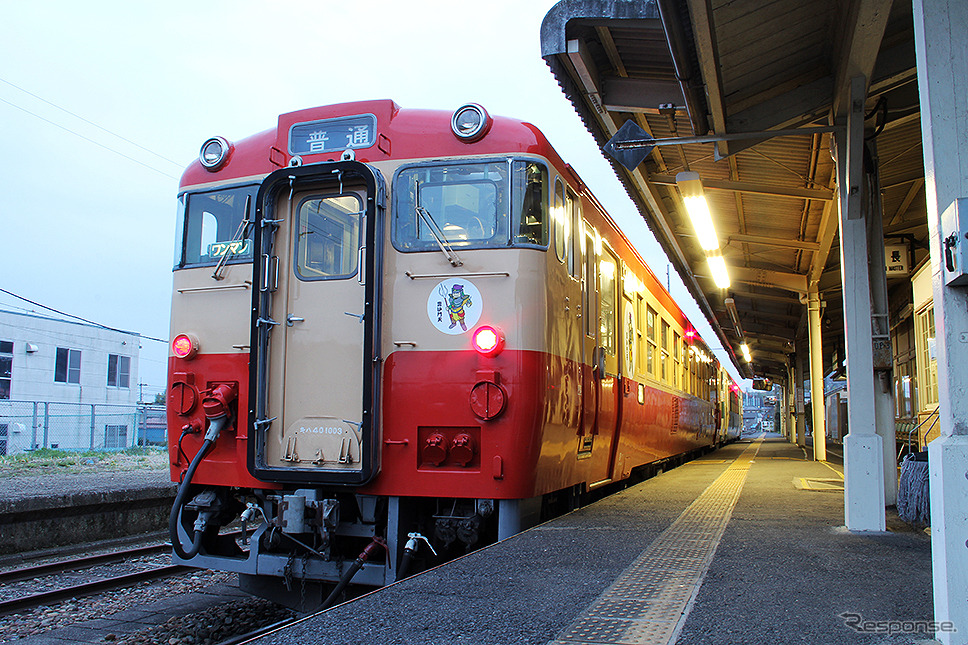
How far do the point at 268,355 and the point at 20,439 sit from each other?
1494 cm

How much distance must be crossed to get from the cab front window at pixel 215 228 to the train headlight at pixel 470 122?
141 cm

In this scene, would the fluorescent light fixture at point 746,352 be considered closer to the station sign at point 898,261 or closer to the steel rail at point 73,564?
the station sign at point 898,261

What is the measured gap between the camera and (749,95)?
608 cm

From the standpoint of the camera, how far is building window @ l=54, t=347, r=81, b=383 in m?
23.8

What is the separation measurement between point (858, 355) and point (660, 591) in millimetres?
2869

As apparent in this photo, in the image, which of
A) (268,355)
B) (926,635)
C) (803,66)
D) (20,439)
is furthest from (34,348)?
(926,635)

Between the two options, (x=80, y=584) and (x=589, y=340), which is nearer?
(x=589, y=340)

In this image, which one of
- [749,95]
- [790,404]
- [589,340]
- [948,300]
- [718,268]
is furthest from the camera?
[790,404]

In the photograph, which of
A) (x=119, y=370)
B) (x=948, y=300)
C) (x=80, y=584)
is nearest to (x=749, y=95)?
(x=948, y=300)

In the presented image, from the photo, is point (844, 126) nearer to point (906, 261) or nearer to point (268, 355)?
point (268, 355)

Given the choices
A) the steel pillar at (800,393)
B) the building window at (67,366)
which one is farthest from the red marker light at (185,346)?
the steel pillar at (800,393)

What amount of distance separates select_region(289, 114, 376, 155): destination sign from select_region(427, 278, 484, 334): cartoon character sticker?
1.10m

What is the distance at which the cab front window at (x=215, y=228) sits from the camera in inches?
194

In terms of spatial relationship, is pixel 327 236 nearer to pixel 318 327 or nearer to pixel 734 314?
pixel 318 327
